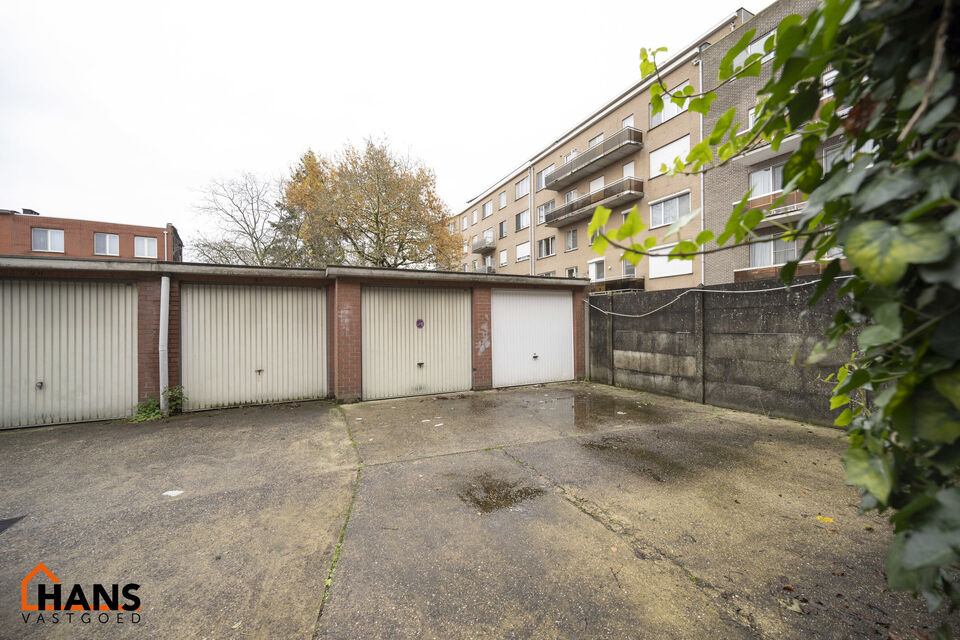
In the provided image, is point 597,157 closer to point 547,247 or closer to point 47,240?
point 547,247

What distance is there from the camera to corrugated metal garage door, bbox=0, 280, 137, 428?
5.90m

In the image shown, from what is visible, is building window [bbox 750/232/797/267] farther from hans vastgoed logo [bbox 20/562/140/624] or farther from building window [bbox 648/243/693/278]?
hans vastgoed logo [bbox 20/562/140/624]

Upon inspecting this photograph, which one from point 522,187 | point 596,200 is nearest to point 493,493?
point 596,200

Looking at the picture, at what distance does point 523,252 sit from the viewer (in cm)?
2706

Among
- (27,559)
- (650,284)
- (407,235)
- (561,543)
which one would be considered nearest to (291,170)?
(407,235)

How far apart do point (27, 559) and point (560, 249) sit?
76.4 feet

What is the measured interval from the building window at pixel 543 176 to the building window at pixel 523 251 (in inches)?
155

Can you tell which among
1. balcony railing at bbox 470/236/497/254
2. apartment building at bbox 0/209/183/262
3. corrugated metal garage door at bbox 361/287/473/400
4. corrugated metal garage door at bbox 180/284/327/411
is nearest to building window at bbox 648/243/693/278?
corrugated metal garage door at bbox 361/287/473/400

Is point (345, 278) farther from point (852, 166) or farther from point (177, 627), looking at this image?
point (852, 166)

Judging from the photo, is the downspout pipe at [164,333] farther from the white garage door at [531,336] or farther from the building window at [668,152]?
the building window at [668,152]

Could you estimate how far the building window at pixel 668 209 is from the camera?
645 inches

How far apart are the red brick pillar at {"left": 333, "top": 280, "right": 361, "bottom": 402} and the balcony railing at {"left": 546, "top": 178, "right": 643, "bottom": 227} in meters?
12.2

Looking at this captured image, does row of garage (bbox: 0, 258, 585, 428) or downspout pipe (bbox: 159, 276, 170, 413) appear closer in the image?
row of garage (bbox: 0, 258, 585, 428)

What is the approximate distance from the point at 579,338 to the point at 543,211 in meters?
17.1
